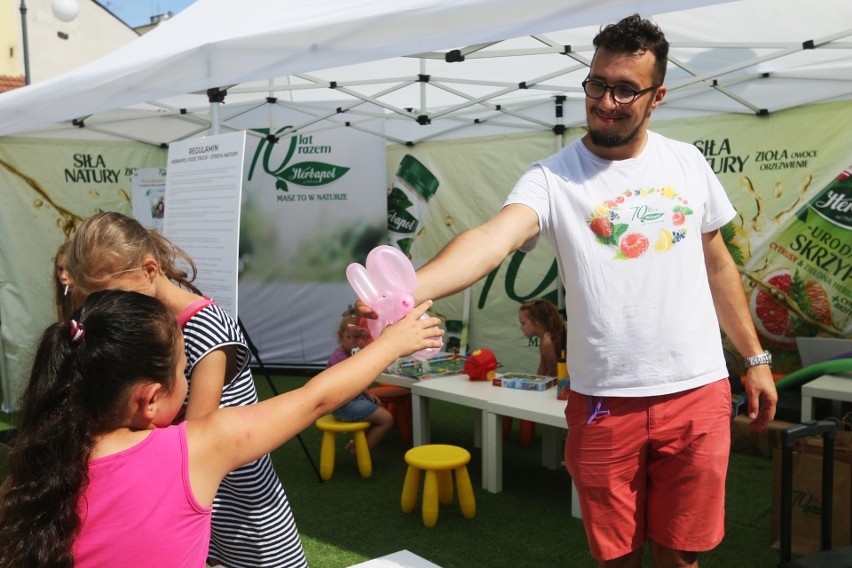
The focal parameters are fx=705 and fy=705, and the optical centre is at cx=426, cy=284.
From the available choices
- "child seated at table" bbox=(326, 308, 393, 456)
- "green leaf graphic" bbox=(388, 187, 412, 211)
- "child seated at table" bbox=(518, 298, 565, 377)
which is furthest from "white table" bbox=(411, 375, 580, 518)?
"green leaf graphic" bbox=(388, 187, 412, 211)

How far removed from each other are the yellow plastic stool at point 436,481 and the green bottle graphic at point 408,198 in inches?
146

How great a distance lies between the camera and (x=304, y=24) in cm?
256

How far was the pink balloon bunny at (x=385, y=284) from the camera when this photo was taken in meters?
1.30

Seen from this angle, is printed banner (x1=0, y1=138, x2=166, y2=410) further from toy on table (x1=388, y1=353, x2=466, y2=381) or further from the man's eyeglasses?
the man's eyeglasses

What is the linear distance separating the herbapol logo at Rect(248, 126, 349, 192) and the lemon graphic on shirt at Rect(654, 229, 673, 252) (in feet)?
20.6

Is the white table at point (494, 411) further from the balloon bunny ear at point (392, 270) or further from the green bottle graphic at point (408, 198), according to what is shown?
the green bottle graphic at point (408, 198)

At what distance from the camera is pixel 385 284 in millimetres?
1331

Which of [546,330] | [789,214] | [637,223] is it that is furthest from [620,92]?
[789,214]

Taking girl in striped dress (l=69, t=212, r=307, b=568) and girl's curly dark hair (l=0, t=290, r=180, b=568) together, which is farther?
girl in striped dress (l=69, t=212, r=307, b=568)

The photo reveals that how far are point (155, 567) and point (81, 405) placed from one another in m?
0.30

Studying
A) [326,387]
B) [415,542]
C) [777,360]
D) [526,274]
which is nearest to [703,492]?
[326,387]

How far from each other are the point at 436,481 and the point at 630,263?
8.29 feet

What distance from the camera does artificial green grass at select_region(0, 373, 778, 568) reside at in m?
3.48

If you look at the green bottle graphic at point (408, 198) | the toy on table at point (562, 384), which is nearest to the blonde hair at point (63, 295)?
the toy on table at point (562, 384)
